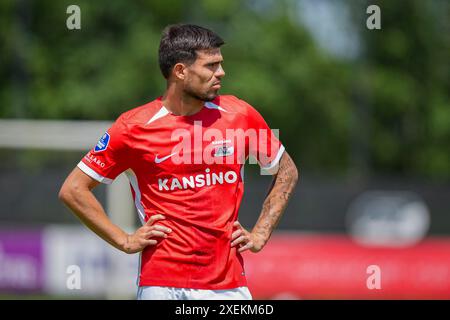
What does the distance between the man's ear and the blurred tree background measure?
2258 cm

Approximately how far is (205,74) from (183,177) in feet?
1.97

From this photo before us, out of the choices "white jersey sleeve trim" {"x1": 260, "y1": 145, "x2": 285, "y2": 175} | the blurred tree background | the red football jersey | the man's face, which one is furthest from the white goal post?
the blurred tree background

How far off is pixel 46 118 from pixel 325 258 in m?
15.9

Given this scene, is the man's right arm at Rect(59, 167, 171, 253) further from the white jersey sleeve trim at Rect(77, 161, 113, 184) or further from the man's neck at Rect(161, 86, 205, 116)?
the man's neck at Rect(161, 86, 205, 116)

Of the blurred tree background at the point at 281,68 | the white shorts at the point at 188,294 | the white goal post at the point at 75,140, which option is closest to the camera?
the white shorts at the point at 188,294

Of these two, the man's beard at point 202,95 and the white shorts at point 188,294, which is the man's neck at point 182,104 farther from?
the white shorts at point 188,294

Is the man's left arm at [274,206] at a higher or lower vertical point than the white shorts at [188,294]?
higher

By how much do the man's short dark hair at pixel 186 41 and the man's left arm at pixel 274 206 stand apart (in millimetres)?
836

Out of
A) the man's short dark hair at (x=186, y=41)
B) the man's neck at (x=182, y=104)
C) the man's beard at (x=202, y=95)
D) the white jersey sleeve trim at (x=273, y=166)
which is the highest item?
the man's short dark hair at (x=186, y=41)

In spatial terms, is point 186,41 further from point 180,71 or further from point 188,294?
point 188,294

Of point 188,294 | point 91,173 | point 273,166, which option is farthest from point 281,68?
point 188,294

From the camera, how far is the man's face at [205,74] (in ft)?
17.6

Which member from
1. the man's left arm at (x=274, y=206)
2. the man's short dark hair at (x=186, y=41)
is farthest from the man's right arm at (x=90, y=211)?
the man's short dark hair at (x=186, y=41)

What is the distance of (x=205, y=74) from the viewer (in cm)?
537
